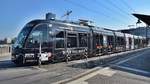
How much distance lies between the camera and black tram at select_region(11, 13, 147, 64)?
18.0 meters

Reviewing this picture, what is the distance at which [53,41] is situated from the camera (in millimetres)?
19484

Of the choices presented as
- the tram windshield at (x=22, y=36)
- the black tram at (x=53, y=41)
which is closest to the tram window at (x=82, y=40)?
the black tram at (x=53, y=41)

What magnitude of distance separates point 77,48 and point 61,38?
3108mm

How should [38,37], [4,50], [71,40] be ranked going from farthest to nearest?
[4,50] < [71,40] < [38,37]

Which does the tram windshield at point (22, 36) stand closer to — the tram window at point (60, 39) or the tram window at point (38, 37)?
the tram window at point (38, 37)

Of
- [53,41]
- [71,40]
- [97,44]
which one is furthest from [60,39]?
[97,44]

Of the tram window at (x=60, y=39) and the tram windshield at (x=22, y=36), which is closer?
the tram windshield at (x=22, y=36)

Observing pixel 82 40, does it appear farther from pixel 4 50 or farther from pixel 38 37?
pixel 4 50

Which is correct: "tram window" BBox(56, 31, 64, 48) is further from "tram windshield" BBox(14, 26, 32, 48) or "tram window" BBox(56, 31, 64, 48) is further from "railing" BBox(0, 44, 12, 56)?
"railing" BBox(0, 44, 12, 56)

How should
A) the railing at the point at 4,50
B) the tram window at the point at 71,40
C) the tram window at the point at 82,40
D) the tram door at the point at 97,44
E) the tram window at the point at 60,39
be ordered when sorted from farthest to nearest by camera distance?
the railing at the point at 4,50
the tram door at the point at 97,44
the tram window at the point at 82,40
the tram window at the point at 71,40
the tram window at the point at 60,39

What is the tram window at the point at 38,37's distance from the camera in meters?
18.1

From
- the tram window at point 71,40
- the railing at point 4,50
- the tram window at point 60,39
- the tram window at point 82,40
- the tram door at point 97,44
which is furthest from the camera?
the railing at point 4,50

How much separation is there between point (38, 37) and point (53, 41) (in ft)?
4.51

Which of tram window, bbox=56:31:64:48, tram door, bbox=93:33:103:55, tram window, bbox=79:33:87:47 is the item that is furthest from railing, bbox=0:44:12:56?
Result: tram window, bbox=56:31:64:48
